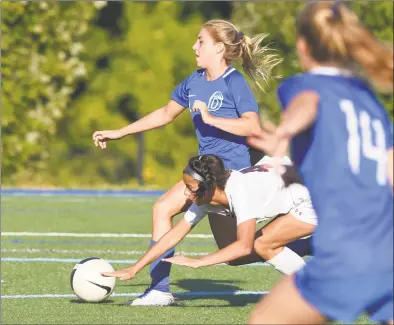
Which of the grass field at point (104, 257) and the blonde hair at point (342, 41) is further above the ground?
the blonde hair at point (342, 41)

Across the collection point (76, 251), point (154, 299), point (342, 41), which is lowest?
point (76, 251)

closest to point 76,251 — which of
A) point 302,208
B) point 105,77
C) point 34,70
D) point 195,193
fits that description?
point 302,208

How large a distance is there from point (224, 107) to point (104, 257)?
3.17m

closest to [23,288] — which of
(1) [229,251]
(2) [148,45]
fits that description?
(1) [229,251]

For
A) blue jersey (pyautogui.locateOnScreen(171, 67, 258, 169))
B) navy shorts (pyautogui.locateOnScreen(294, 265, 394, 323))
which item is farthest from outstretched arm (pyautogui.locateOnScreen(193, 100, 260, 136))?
navy shorts (pyautogui.locateOnScreen(294, 265, 394, 323))

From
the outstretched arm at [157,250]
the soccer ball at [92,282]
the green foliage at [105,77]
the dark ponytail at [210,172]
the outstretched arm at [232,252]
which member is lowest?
the green foliage at [105,77]

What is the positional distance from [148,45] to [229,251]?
2000 centimetres

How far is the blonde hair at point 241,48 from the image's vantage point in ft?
25.2

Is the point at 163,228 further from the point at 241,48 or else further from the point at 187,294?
the point at 241,48

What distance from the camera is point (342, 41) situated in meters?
4.11

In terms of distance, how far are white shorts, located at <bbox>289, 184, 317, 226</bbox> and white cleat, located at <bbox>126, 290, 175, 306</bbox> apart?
1113 mm

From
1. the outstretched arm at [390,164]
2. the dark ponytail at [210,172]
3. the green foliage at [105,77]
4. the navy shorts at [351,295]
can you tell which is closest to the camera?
the navy shorts at [351,295]

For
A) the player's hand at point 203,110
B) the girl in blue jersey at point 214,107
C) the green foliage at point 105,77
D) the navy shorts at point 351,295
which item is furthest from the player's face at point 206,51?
the green foliage at point 105,77

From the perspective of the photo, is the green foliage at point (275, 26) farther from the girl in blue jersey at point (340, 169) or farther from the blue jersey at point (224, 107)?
the girl in blue jersey at point (340, 169)
